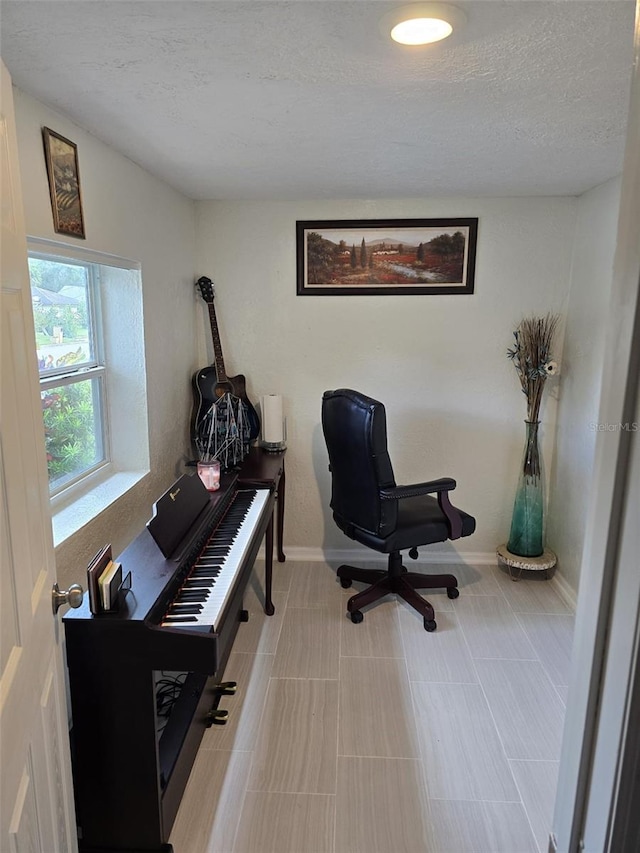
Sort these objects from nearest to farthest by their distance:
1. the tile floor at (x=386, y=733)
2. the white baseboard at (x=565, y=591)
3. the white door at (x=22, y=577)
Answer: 1. the white door at (x=22, y=577)
2. the tile floor at (x=386, y=733)
3. the white baseboard at (x=565, y=591)

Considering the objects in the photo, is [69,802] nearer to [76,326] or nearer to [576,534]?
[76,326]

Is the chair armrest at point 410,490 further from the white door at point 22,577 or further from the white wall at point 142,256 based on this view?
the white door at point 22,577

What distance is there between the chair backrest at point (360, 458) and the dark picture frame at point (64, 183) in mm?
1355

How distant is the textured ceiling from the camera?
1219 mm

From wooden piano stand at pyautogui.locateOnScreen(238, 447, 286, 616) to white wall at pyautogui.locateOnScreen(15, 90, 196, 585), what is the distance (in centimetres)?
40

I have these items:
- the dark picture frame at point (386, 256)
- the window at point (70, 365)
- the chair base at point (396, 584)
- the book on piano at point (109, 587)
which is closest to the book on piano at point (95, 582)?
the book on piano at point (109, 587)

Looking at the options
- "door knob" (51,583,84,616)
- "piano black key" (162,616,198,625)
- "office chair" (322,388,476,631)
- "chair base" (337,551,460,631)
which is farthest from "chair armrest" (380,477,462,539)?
"door knob" (51,583,84,616)

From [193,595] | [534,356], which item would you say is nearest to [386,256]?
[534,356]

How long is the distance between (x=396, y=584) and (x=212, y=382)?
155 cm

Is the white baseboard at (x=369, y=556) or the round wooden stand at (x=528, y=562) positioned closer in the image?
the round wooden stand at (x=528, y=562)

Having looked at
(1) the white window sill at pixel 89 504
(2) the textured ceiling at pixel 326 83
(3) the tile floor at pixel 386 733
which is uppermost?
(2) the textured ceiling at pixel 326 83

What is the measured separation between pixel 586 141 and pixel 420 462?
1.97m

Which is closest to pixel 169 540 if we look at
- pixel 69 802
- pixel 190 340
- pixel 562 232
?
pixel 69 802

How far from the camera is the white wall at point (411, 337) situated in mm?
3264
